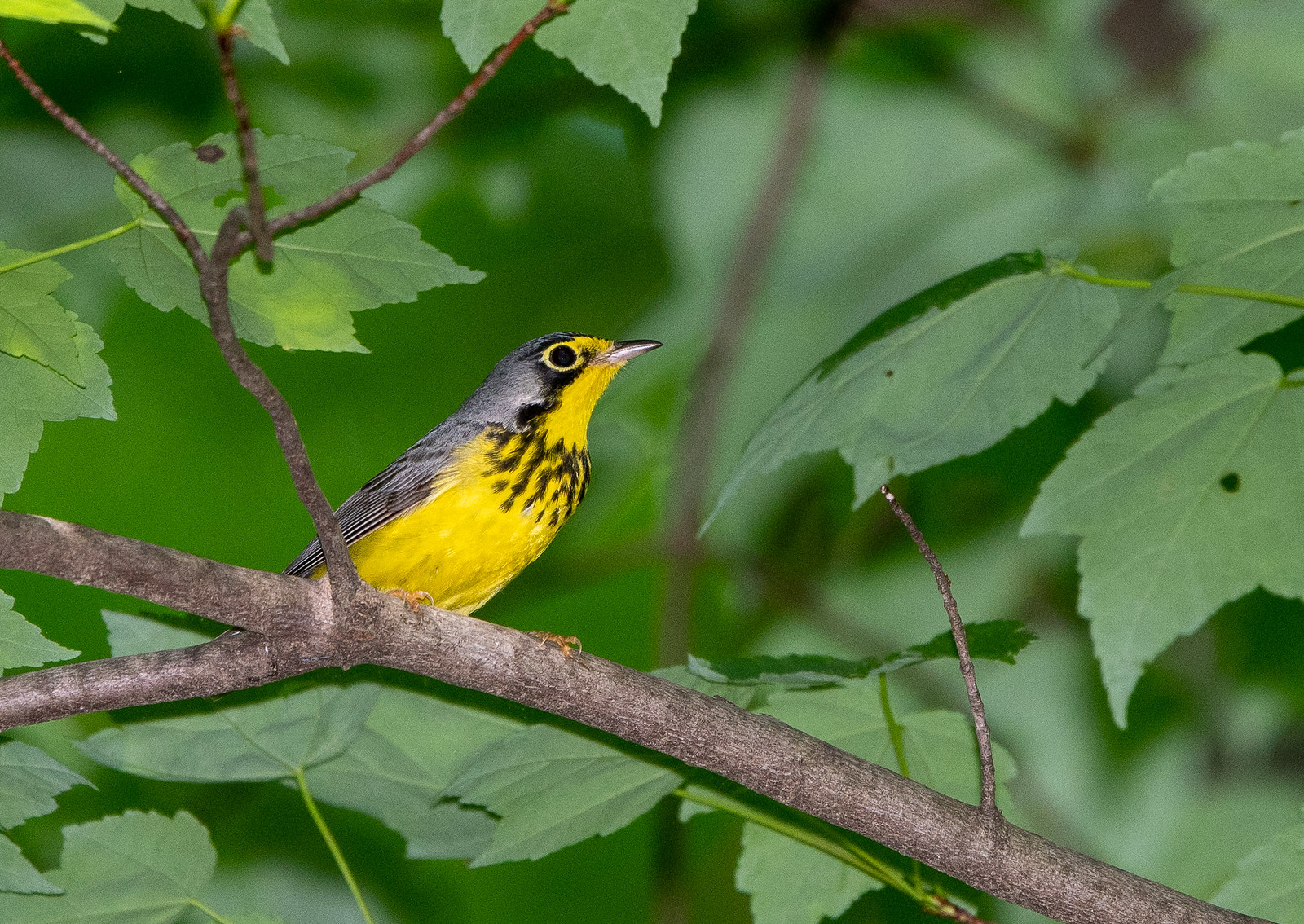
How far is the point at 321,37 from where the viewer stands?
5.04 meters

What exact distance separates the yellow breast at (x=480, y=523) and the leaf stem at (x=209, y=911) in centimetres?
111

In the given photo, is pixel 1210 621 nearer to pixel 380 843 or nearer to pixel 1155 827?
pixel 1155 827

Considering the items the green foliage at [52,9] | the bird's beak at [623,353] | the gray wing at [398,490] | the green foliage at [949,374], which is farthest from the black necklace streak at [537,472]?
the green foliage at [52,9]

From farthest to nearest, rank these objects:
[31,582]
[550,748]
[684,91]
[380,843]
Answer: [380,843]
[684,91]
[31,582]
[550,748]

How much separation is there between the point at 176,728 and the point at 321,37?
121 inches

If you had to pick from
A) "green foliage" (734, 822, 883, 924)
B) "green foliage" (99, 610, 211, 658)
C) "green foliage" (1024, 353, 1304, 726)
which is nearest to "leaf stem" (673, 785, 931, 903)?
"green foliage" (734, 822, 883, 924)

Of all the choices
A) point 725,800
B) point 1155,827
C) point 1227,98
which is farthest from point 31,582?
point 1227,98

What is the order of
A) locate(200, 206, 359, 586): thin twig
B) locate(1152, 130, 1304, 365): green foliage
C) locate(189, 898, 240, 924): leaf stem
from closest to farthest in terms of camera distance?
locate(200, 206, 359, 586): thin twig
locate(1152, 130, 1304, 365): green foliage
locate(189, 898, 240, 924): leaf stem

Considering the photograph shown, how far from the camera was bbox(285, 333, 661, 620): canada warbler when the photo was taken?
3826 mm

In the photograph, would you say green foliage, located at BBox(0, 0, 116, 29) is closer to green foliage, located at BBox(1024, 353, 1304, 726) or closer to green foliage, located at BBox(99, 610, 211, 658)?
green foliage, located at BBox(99, 610, 211, 658)

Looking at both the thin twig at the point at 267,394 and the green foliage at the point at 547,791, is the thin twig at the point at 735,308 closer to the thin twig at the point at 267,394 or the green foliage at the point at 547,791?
the green foliage at the point at 547,791

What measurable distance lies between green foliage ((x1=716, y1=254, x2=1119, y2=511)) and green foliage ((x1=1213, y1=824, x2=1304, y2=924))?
3.68 feet

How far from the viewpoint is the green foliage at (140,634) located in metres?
2.93

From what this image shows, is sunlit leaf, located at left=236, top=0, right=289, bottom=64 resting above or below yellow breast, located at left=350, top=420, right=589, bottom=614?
above
